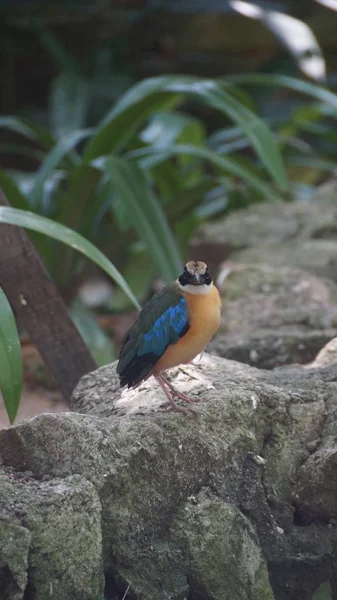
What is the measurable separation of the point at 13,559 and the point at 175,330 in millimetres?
882

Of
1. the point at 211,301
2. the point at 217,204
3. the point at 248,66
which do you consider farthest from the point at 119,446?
the point at 248,66

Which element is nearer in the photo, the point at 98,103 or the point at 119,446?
the point at 119,446

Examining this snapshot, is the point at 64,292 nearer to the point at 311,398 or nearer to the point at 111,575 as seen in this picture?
the point at 311,398

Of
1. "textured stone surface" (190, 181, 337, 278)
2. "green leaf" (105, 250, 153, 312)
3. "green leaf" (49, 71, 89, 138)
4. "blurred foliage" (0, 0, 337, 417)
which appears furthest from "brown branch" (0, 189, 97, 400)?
"green leaf" (49, 71, 89, 138)

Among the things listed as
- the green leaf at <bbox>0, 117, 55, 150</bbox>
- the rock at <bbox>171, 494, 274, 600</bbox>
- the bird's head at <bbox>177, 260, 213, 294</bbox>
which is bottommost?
the rock at <bbox>171, 494, 274, 600</bbox>

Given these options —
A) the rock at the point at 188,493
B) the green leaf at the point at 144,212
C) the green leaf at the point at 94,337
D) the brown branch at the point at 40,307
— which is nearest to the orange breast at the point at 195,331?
the rock at the point at 188,493

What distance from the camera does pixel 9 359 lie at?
285cm

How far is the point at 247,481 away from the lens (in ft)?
8.42

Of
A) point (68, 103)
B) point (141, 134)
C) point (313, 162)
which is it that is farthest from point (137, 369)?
point (68, 103)

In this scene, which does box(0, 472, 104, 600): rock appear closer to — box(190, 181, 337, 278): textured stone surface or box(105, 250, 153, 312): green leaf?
box(190, 181, 337, 278): textured stone surface

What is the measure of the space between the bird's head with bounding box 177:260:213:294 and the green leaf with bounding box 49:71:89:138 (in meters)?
5.64

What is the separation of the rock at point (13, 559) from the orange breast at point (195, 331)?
2.59 feet

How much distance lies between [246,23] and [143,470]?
7.80m

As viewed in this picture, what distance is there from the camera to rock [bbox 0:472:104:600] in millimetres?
2070
